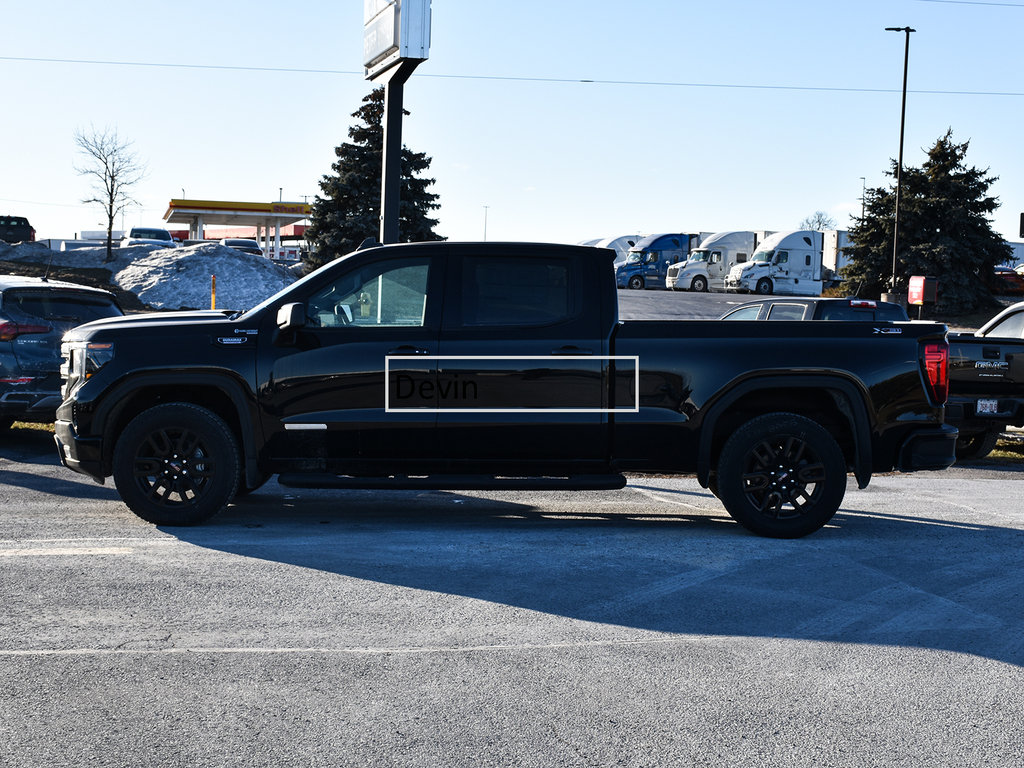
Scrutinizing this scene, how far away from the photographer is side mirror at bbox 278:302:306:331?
7484mm

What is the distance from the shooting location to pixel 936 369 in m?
7.86

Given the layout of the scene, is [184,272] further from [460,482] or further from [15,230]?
[460,482]

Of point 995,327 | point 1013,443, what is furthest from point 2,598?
point 1013,443

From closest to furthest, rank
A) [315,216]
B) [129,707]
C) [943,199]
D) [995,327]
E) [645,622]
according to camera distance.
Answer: [129,707] → [645,622] → [995,327] → [315,216] → [943,199]

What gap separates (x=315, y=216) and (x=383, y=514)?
103 ft

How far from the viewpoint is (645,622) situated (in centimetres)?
563

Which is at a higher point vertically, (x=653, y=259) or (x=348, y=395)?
(x=653, y=259)

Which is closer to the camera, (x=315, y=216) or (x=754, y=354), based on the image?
(x=754, y=354)

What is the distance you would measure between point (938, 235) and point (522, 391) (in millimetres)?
44605

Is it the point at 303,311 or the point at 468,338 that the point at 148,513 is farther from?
the point at 468,338

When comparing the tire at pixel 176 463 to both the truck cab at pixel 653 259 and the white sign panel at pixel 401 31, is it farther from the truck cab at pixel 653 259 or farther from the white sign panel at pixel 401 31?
the truck cab at pixel 653 259

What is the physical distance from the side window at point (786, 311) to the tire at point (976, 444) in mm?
3244

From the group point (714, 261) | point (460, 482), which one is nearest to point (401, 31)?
point (460, 482)

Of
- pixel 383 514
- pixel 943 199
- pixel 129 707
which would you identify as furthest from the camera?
pixel 943 199
